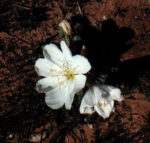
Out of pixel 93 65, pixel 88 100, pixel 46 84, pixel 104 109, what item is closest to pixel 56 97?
pixel 46 84

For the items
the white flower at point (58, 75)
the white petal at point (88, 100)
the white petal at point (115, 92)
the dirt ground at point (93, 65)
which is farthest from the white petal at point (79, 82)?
the dirt ground at point (93, 65)

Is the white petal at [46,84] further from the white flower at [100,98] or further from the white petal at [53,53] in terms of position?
the white flower at [100,98]

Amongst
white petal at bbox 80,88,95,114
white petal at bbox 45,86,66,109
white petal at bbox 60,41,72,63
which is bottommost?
white petal at bbox 80,88,95,114

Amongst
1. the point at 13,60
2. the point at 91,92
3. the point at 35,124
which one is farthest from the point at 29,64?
the point at 91,92

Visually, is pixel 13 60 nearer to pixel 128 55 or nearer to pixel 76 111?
pixel 76 111

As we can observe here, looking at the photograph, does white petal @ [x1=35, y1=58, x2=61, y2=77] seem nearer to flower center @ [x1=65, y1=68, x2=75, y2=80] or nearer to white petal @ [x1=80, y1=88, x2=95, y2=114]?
flower center @ [x1=65, y1=68, x2=75, y2=80]

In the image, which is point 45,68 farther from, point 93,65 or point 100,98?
point 93,65

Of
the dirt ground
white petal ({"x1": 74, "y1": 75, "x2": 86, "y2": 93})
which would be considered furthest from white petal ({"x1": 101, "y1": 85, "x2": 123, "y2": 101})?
the dirt ground
